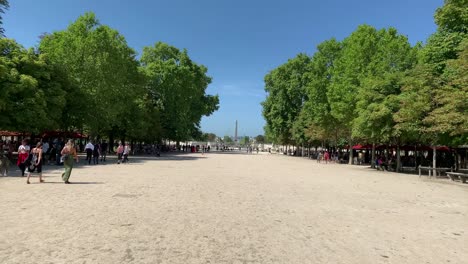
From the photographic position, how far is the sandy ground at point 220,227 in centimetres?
676

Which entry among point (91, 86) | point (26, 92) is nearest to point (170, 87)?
point (91, 86)

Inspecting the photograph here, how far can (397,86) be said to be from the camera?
31516 millimetres

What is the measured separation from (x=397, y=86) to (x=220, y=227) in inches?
1044

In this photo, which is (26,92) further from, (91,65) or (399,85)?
(399,85)

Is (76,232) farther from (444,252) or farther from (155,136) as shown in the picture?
(155,136)

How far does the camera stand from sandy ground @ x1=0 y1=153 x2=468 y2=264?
22.2 feet

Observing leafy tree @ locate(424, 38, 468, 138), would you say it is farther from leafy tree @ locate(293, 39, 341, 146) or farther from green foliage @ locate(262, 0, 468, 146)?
leafy tree @ locate(293, 39, 341, 146)

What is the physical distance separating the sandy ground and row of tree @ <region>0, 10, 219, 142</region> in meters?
15.1

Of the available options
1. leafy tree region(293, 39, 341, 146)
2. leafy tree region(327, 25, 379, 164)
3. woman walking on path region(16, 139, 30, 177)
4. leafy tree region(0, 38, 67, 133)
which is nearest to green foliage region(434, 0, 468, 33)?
leafy tree region(327, 25, 379, 164)

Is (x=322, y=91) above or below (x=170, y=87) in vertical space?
below

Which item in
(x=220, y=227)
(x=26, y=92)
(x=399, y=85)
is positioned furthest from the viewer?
(x=399, y=85)

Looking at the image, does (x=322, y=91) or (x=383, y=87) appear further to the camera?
(x=322, y=91)

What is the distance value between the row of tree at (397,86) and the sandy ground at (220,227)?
1127cm

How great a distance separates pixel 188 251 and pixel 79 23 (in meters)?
39.0
